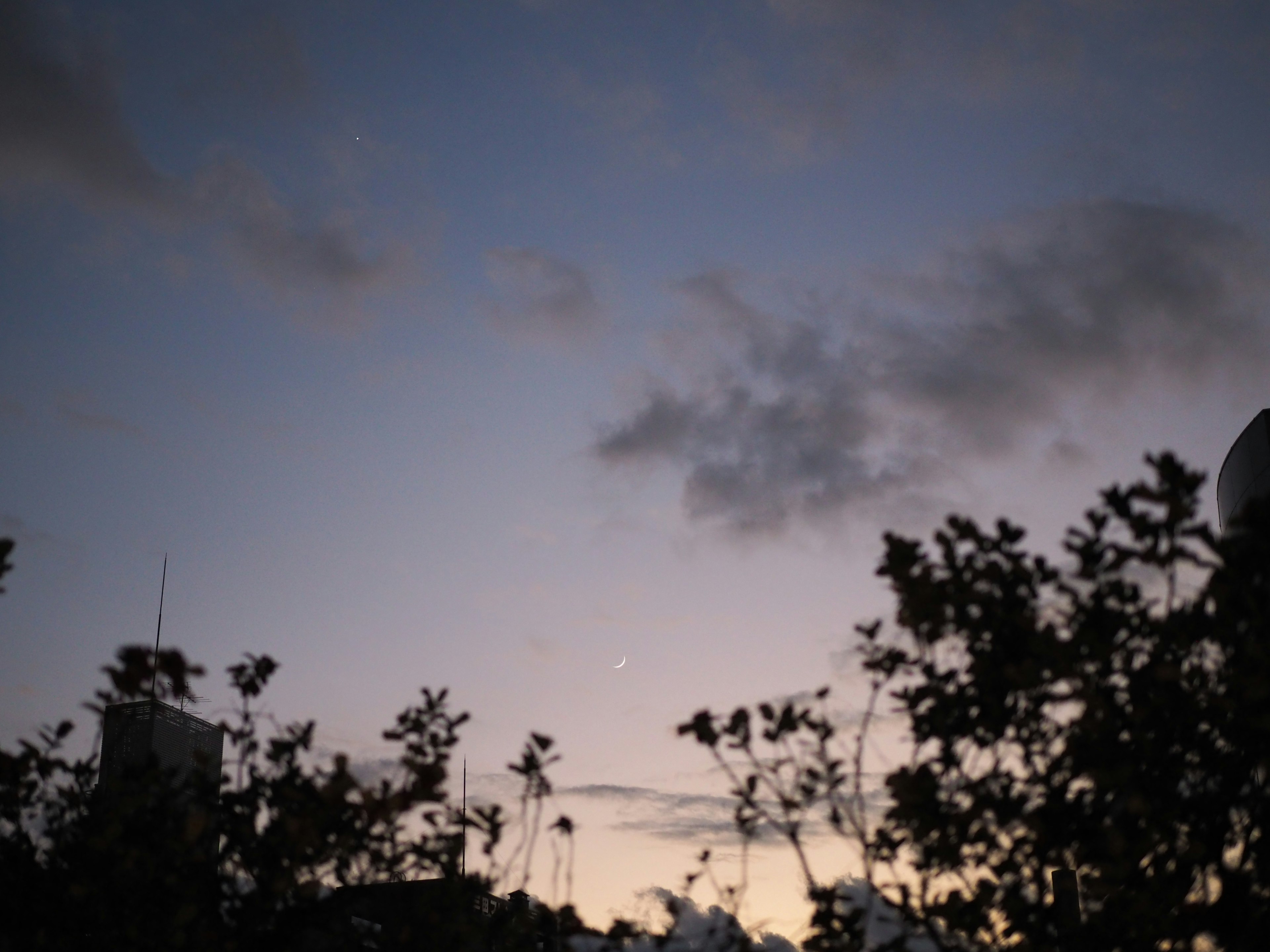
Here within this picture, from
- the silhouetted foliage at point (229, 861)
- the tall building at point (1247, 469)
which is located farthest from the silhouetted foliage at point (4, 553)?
the tall building at point (1247, 469)

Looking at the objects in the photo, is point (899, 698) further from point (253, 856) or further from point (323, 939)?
point (323, 939)

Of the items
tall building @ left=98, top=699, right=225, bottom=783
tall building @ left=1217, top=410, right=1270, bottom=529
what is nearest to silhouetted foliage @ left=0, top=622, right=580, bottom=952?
tall building @ left=98, top=699, right=225, bottom=783

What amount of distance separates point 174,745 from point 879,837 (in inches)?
838

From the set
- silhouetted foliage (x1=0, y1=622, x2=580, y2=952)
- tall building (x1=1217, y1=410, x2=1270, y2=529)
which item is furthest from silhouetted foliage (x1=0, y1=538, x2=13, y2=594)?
tall building (x1=1217, y1=410, x2=1270, y2=529)

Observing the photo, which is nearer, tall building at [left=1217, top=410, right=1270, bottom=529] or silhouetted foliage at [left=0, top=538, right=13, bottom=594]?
silhouetted foliage at [left=0, top=538, right=13, bottom=594]

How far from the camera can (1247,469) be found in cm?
1797

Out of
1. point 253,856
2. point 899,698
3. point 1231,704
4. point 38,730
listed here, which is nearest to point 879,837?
point 899,698

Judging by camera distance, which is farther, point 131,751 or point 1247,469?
point 1247,469

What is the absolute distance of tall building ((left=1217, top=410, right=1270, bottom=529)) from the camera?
57.0 ft

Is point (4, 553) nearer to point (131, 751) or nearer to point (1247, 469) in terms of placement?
point (131, 751)

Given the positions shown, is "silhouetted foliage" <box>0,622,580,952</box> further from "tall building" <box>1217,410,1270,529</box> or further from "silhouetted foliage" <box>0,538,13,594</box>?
"tall building" <box>1217,410,1270,529</box>

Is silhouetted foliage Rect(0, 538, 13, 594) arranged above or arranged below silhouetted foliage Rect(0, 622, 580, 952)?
above

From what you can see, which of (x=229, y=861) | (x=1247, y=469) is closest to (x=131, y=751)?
(x=229, y=861)

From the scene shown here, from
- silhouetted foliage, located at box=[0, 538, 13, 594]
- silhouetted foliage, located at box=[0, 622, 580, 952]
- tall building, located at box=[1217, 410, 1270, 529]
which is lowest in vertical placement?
silhouetted foliage, located at box=[0, 622, 580, 952]
